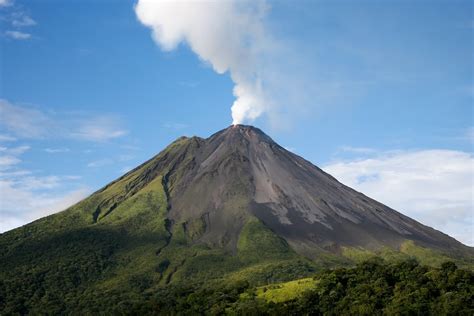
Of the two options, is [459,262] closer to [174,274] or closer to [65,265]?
[174,274]

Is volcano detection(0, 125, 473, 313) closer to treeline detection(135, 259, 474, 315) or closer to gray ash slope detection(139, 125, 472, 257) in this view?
gray ash slope detection(139, 125, 472, 257)

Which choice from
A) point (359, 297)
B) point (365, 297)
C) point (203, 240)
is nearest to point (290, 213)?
point (203, 240)

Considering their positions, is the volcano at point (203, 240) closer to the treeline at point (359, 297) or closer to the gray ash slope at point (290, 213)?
the gray ash slope at point (290, 213)

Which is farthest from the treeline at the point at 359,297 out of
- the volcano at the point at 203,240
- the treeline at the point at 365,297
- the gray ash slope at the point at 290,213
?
the gray ash slope at the point at 290,213

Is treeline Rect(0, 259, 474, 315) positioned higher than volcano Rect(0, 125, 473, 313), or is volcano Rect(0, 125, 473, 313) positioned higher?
volcano Rect(0, 125, 473, 313)

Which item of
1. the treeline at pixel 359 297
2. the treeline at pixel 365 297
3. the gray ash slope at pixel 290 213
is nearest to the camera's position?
the treeline at pixel 365 297

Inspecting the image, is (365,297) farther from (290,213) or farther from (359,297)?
(290,213)

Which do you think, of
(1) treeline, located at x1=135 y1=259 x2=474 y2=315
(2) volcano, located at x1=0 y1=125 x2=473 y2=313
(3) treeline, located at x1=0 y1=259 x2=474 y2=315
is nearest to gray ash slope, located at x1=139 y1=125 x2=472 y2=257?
(2) volcano, located at x1=0 y1=125 x2=473 y2=313

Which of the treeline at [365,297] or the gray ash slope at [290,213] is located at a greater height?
the gray ash slope at [290,213]

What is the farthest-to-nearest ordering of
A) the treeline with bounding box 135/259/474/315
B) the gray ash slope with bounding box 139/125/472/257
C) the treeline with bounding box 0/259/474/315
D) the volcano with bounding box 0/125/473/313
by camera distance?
the gray ash slope with bounding box 139/125/472/257 < the volcano with bounding box 0/125/473/313 < the treeline with bounding box 0/259/474/315 < the treeline with bounding box 135/259/474/315

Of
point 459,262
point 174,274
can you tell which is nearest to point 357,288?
point 174,274
